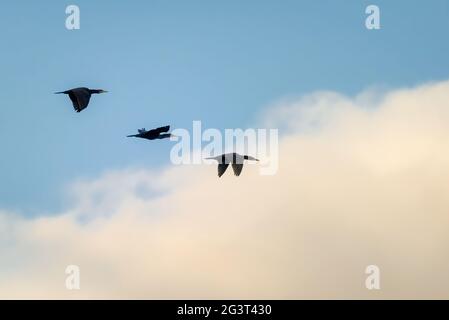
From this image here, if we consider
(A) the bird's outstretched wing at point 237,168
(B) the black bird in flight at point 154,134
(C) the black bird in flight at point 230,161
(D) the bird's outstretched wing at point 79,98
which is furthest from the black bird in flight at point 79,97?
(A) the bird's outstretched wing at point 237,168

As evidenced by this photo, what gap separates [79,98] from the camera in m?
54.9

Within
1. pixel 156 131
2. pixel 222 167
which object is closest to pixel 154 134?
pixel 156 131

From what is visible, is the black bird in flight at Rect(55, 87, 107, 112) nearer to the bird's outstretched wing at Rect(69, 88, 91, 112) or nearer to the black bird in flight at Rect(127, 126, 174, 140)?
the bird's outstretched wing at Rect(69, 88, 91, 112)

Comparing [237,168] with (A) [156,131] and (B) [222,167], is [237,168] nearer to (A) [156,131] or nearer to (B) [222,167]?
(B) [222,167]

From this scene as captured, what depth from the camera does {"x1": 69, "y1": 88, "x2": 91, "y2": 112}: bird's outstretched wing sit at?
54.2 meters

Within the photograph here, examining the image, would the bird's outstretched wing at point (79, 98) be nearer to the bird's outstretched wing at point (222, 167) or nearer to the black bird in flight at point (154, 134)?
the black bird in flight at point (154, 134)

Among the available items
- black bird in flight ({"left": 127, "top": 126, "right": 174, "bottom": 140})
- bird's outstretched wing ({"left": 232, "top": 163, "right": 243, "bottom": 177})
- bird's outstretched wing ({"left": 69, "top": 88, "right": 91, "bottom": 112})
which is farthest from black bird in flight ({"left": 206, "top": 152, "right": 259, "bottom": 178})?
bird's outstretched wing ({"left": 69, "top": 88, "right": 91, "bottom": 112})

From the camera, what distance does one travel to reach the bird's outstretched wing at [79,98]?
54219 mm

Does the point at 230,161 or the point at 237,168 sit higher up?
the point at 230,161
